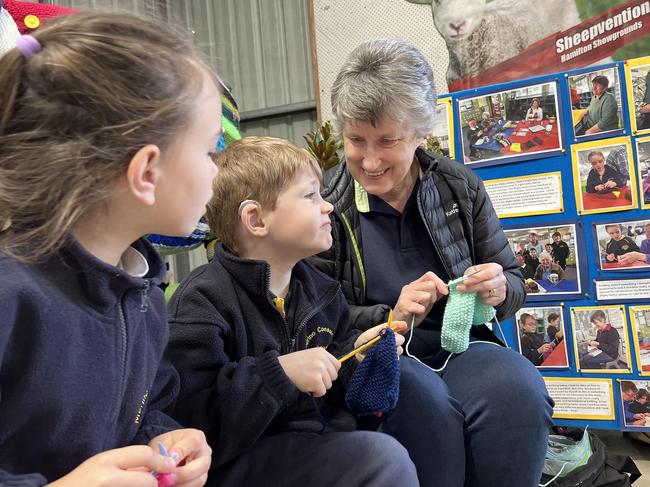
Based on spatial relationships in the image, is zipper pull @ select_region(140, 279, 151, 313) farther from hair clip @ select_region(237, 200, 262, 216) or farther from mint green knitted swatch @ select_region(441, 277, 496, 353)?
mint green knitted swatch @ select_region(441, 277, 496, 353)

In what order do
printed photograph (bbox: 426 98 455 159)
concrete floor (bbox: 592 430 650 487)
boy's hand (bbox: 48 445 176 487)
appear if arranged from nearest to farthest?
boy's hand (bbox: 48 445 176 487)
concrete floor (bbox: 592 430 650 487)
printed photograph (bbox: 426 98 455 159)

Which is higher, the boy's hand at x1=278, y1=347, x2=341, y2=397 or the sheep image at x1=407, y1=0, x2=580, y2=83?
the sheep image at x1=407, y1=0, x2=580, y2=83

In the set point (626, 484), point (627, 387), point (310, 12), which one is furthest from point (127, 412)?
point (310, 12)

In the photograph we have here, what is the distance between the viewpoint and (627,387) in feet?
6.74

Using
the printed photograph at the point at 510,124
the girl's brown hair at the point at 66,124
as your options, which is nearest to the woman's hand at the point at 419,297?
the girl's brown hair at the point at 66,124

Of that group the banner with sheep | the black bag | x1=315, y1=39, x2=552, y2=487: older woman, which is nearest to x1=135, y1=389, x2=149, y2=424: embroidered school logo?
x1=315, y1=39, x2=552, y2=487: older woman

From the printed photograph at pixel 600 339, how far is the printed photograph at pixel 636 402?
6 cm

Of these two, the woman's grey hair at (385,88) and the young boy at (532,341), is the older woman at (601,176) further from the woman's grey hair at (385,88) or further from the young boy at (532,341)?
the woman's grey hair at (385,88)

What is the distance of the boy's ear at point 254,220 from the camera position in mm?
1152

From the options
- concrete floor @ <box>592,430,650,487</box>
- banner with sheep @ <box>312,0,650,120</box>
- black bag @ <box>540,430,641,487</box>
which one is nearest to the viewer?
black bag @ <box>540,430,641,487</box>

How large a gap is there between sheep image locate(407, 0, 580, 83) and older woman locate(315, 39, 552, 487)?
1591 millimetres

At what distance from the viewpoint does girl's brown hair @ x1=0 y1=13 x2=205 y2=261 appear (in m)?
0.68

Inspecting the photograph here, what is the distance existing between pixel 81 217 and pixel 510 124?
184 cm

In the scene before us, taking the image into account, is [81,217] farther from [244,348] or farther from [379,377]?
[379,377]
